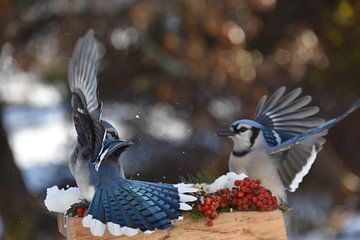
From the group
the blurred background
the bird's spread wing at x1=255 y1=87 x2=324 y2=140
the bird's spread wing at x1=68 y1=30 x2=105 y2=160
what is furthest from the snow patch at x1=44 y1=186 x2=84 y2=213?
the blurred background

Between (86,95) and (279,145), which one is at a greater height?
(86,95)

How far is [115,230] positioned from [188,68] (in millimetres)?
4485

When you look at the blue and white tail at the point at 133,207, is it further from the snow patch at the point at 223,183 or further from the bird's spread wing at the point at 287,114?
the bird's spread wing at the point at 287,114

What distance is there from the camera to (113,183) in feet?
7.79

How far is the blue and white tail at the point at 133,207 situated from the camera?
2.13m

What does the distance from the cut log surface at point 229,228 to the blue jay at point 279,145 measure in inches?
16.3

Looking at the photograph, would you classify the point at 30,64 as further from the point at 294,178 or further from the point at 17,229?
the point at 294,178

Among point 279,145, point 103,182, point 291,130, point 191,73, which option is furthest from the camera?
point 191,73

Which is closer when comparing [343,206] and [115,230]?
[115,230]

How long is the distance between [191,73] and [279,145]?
3.58 metres

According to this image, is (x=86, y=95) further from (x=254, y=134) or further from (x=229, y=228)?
(x=254, y=134)

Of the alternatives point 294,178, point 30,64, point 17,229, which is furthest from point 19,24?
point 294,178

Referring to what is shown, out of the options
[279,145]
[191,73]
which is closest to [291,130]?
[279,145]

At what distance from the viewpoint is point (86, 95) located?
2461 mm
